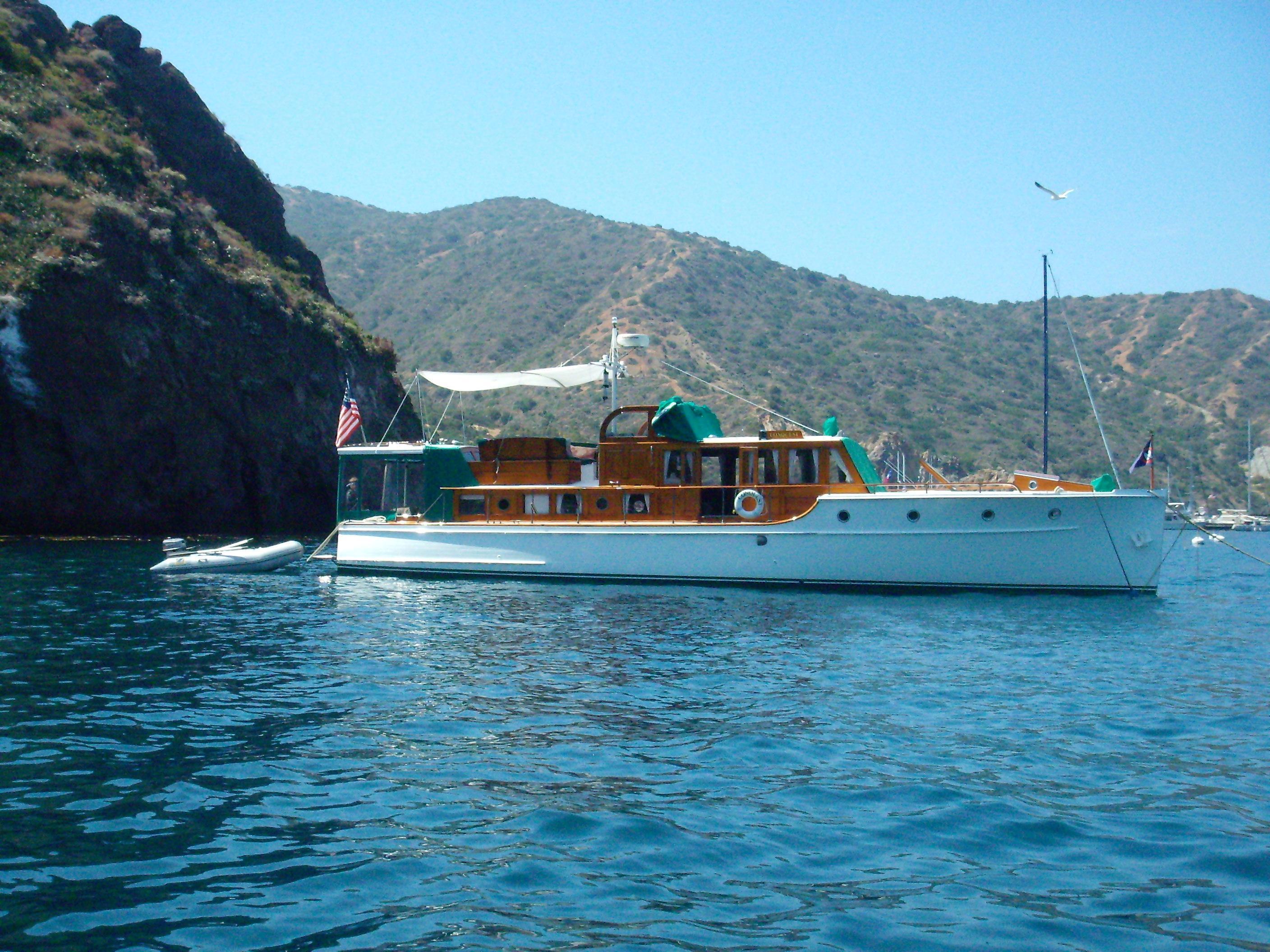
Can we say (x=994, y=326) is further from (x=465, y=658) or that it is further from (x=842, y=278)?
(x=465, y=658)

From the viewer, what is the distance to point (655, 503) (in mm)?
→ 24750

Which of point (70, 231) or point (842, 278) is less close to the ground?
point (842, 278)

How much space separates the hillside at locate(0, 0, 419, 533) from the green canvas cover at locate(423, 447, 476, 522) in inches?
680

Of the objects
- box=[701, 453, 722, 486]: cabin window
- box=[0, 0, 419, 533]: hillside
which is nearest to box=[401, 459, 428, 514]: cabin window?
box=[701, 453, 722, 486]: cabin window

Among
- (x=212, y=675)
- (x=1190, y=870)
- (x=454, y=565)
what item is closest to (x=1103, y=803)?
(x=1190, y=870)

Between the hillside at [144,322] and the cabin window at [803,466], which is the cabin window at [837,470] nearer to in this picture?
the cabin window at [803,466]

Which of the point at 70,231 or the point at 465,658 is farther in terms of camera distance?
the point at 70,231

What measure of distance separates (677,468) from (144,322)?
24191mm

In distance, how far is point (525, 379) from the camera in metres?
27.7

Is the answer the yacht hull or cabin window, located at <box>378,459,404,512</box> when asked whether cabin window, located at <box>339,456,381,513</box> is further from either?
the yacht hull

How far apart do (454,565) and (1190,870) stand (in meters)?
20.6

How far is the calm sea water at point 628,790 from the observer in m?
6.06

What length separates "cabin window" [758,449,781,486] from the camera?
941 inches

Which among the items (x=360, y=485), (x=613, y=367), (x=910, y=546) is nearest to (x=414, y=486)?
(x=360, y=485)
